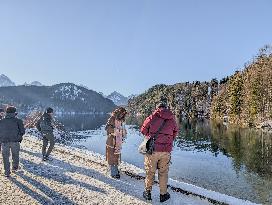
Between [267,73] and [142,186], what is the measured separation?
81630 millimetres

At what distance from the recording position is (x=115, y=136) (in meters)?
17.4

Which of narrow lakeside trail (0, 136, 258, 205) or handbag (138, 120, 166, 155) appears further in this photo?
narrow lakeside trail (0, 136, 258, 205)

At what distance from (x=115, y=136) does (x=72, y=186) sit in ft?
10.7

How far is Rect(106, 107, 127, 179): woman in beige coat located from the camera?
1712 cm

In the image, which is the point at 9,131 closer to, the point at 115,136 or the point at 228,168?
the point at 115,136

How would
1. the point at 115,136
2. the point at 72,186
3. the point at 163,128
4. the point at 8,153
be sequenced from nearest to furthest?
1. the point at 163,128
2. the point at 72,186
3. the point at 8,153
4. the point at 115,136

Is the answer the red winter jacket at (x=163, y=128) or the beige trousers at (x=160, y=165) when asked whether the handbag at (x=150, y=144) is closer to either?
the red winter jacket at (x=163, y=128)

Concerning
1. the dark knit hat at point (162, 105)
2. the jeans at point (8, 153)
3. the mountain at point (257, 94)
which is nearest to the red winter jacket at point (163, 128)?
the dark knit hat at point (162, 105)

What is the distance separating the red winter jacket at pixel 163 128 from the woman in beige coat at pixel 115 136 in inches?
166

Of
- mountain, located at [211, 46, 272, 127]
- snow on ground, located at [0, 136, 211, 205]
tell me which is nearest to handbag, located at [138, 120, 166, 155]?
snow on ground, located at [0, 136, 211, 205]

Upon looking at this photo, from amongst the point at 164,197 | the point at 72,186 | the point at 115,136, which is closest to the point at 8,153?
the point at 72,186

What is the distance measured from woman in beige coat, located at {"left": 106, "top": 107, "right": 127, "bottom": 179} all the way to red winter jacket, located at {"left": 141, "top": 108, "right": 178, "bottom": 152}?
422 cm

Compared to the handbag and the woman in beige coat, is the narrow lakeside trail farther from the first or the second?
the handbag

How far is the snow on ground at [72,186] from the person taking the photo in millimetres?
13344
